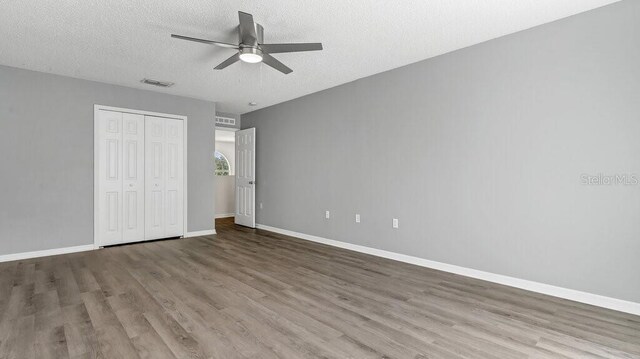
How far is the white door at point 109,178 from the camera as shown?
5012 millimetres

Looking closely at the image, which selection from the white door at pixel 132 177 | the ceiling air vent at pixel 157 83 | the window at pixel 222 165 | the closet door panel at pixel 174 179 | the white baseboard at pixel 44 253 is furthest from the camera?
the window at pixel 222 165

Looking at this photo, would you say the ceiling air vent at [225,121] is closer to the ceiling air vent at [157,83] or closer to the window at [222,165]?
the ceiling air vent at [157,83]

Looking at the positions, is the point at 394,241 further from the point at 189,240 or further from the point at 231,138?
the point at 231,138

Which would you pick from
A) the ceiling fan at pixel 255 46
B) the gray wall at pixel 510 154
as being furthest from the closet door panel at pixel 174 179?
the ceiling fan at pixel 255 46

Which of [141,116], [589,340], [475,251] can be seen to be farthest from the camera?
[141,116]

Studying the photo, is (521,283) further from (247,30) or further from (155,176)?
(155,176)

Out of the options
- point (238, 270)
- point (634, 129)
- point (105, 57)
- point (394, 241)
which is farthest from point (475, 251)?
point (105, 57)

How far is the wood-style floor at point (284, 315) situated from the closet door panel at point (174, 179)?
5.71ft

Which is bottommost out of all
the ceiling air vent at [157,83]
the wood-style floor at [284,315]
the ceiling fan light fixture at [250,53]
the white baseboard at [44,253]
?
the wood-style floor at [284,315]

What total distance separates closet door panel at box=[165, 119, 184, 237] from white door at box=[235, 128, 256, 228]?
1.51 m

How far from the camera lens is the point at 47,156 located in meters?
4.58

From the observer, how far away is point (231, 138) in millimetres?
10008

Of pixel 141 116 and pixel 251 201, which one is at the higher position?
pixel 141 116

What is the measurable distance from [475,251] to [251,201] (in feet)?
15.5
